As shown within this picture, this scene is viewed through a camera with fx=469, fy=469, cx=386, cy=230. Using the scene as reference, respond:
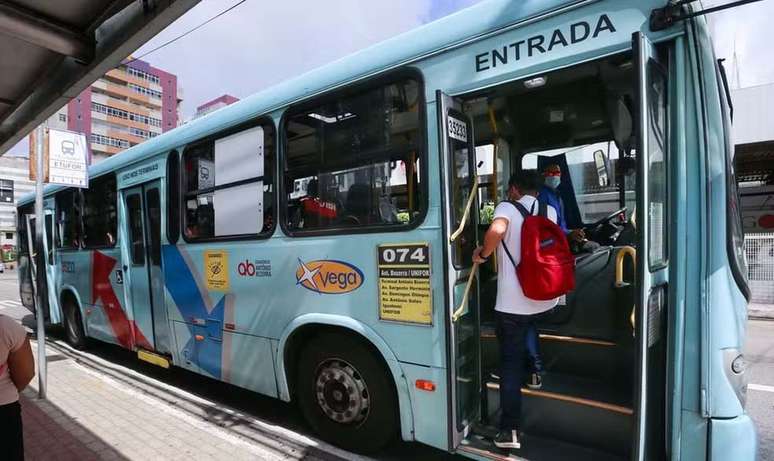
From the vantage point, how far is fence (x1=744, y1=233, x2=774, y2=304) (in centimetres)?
1093

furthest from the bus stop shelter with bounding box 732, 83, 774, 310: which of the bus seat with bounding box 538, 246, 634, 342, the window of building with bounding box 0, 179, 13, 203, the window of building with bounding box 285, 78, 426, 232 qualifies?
the window of building with bounding box 0, 179, 13, 203

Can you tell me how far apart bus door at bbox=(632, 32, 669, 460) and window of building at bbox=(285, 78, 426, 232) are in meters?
1.28

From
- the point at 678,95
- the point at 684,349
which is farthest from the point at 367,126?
the point at 684,349

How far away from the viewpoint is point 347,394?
3.54 metres

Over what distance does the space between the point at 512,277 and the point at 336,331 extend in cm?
137

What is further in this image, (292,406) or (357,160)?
(292,406)

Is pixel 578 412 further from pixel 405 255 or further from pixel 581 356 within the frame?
pixel 405 255

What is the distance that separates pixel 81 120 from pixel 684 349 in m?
76.5

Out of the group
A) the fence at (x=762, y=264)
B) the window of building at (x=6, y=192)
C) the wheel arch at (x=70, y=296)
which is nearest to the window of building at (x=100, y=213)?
the wheel arch at (x=70, y=296)

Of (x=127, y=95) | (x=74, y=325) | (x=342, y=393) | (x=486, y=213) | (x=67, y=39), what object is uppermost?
(x=127, y=95)

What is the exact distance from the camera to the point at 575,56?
95.8 inches

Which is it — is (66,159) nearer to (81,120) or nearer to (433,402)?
(433,402)

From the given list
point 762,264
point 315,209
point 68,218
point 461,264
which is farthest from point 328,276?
point 762,264

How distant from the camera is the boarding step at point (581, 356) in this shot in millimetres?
3287
